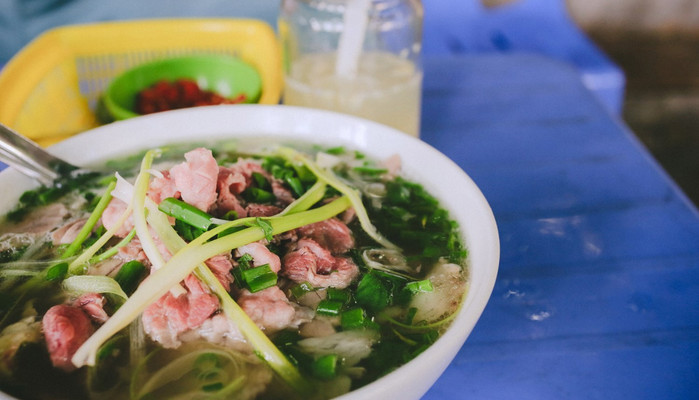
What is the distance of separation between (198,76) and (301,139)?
794 mm

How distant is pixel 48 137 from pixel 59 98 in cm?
39

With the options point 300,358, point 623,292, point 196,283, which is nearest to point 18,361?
point 196,283

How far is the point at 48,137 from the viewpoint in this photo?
1.46 m

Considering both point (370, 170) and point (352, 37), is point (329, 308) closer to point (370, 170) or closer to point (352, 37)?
point (370, 170)

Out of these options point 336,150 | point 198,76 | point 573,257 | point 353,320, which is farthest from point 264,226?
point 198,76

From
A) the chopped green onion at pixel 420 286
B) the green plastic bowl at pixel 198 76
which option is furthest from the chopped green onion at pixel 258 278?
A: the green plastic bowl at pixel 198 76

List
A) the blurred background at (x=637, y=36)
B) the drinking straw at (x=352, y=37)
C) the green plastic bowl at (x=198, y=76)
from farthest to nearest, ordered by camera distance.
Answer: the blurred background at (x=637, y=36) → the green plastic bowl at (x=198, y=76) → the drinking straw at (x=352, y=37)

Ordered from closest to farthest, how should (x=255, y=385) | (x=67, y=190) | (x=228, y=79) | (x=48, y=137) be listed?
(x=255, y=385), (x=67, y=190), (x=48, y=137), (x=228, y=79)

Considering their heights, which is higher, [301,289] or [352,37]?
[352,37]

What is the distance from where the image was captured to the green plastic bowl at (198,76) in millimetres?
1806

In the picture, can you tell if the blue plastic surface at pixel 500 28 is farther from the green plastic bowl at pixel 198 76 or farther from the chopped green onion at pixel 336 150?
Answer: the chopped green onion at pixel 336 150

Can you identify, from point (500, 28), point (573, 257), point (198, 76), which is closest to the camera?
point (573, 257)

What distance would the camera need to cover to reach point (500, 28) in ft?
10.7

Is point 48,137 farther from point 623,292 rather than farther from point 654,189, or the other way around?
→ point 654,189
